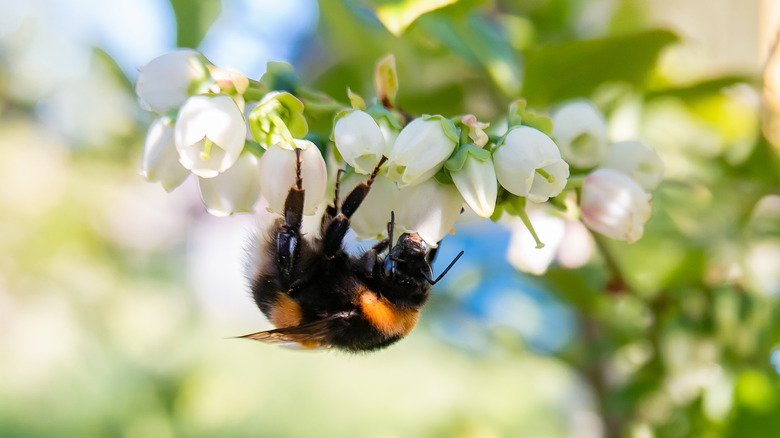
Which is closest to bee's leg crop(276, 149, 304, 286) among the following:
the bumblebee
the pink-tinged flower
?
the bumblebee

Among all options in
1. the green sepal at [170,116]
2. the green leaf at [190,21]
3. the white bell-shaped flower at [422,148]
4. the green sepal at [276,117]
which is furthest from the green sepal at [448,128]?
the green leaf at [190,21]

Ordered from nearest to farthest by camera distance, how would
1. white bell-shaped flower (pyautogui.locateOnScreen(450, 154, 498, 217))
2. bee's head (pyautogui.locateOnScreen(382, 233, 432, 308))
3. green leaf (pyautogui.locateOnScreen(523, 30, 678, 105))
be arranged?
white bell-shaped flower (pyautogui.locateOnScreen(450, 154, 498, 217)) < bee's head (pyautogui.locateOnScreen(382, 233, 432, 308)) < green leaf (pyautogui.locateOnScreen(523, 30, 678, 105))

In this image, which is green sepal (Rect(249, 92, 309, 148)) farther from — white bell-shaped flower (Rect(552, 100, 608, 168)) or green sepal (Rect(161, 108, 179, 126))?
white bell-shaped flower (Rect(552, 100, 608, 168))

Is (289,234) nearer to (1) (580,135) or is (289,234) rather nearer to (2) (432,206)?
(2) (432,206)

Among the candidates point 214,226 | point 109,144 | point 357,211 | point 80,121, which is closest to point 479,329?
point 357,211

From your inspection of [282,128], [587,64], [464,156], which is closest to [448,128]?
[464,156]

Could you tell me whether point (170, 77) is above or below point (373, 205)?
above

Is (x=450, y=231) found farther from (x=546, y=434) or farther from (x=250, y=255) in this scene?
(x=546, y=434)
